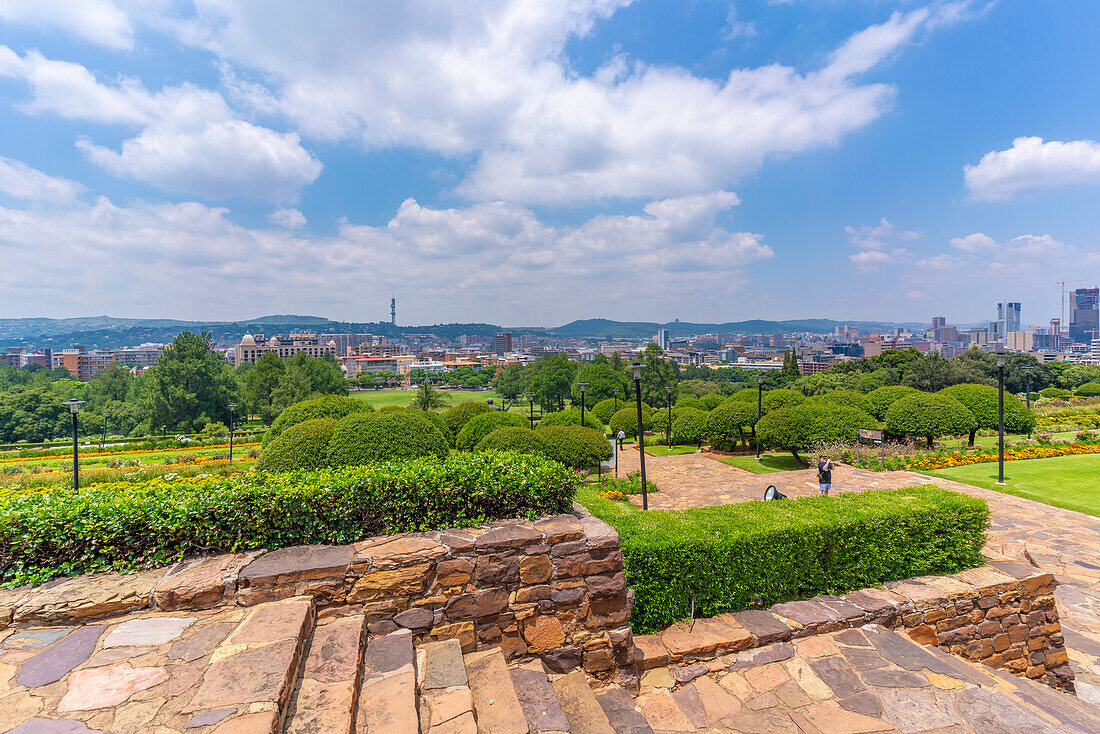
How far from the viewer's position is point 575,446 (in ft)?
40.8

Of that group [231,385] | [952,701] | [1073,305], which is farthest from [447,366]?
[1073,305]

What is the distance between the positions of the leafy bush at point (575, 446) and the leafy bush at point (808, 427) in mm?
5697

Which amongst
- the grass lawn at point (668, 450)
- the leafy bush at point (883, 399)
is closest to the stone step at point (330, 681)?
the grass lawn at point (668, 450)

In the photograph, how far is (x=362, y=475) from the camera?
12.0ft

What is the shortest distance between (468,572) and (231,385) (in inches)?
1850

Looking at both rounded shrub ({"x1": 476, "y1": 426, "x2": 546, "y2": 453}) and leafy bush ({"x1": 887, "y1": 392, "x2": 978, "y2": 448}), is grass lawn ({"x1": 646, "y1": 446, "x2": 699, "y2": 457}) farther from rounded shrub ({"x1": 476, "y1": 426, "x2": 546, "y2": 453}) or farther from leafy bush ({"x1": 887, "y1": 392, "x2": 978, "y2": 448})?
rounded shrub ({"x1": 476, "y1": 426, "x2": 546, "y2": 453})

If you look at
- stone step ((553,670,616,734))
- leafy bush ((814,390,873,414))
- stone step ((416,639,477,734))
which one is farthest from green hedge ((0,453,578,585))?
leafy bush ((814,390,873,414))

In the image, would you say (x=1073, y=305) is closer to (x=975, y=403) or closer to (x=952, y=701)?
(x=975, y=403)

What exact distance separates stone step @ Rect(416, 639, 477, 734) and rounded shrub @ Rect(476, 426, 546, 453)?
847 cm

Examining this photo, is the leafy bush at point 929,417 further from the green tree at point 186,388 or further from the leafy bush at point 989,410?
the green tree at point 186,388

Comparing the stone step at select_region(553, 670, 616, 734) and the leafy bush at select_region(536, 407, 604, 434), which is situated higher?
the stone step at select_region(553, 670, 616, 734)

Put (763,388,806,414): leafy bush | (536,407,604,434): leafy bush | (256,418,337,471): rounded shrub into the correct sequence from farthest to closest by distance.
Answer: (536,407,604,434): leafy bush
(763,388,806,414): leafy bush
(256,418,337,471): rounded shrub

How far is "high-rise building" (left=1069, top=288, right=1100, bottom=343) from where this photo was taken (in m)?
174

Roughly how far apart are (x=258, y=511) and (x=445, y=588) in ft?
4.66
